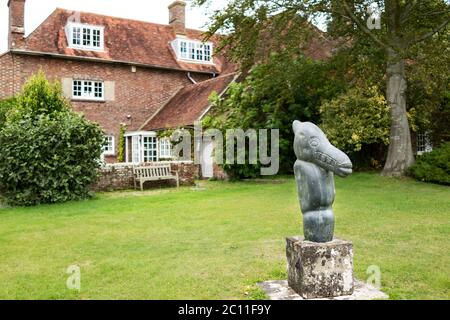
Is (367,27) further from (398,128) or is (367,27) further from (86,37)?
(86,37)

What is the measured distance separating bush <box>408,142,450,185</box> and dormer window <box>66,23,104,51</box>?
18.7m

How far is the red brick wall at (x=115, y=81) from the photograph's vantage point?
23094 mm

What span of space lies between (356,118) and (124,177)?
9.48 meters

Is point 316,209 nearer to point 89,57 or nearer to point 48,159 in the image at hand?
point 48,159

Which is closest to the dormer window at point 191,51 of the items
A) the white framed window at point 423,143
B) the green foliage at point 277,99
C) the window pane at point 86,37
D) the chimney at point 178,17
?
the chimney at point 178,17

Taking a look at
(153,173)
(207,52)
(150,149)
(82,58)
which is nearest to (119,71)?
(82,58)

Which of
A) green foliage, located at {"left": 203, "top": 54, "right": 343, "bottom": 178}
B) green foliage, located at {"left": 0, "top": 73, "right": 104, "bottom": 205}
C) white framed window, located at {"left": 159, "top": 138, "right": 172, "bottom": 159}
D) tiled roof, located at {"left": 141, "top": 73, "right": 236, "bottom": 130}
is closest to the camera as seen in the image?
green foliage, located at {"left": 0, "top": 73, "right": 104, "bottom": 205}

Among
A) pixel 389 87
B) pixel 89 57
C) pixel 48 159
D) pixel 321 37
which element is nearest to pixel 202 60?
pixel 89 57

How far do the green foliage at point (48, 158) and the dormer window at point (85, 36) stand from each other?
11.1 meters

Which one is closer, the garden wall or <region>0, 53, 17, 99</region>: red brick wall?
the garden wall

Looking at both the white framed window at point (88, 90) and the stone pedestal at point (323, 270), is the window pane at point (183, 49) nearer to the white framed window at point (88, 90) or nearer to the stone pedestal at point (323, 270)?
the white framed window at point (88, 90)

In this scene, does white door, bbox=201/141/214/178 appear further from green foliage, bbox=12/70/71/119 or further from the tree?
green foliage, bbox=12/70/71/119

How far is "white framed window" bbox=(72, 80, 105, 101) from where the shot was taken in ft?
80.9

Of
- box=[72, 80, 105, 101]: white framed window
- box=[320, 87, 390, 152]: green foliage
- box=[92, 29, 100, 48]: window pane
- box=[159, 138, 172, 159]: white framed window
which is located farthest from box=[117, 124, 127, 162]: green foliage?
box=[320, 87, 390, 152]: green foliage
